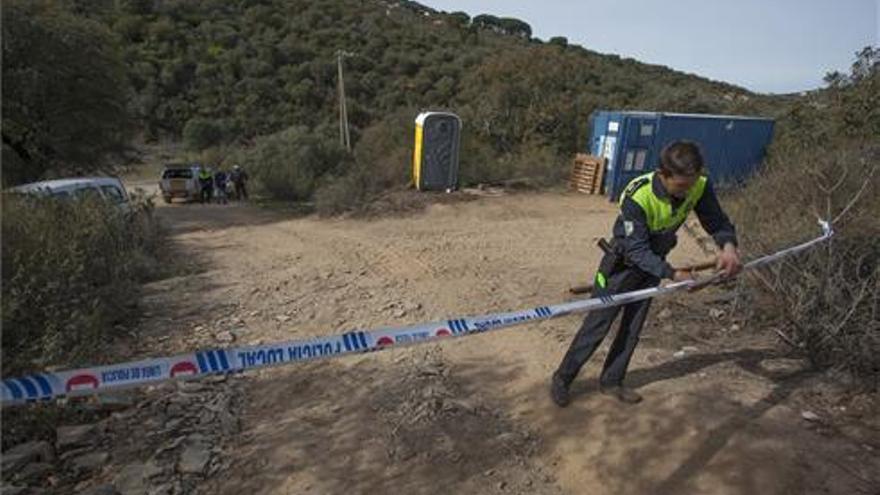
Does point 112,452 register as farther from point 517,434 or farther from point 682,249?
point 682,249

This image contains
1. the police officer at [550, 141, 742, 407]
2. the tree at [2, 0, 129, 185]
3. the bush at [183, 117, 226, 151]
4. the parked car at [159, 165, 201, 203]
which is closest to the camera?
the police officer at [550, 141, 742, 407]

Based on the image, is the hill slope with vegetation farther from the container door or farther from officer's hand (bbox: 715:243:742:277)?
officer's hand (bbox: 715:243:742:277)

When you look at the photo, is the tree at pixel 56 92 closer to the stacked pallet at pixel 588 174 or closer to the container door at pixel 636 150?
the stacked pallet at pixel 588 174

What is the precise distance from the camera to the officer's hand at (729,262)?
396 centimetres

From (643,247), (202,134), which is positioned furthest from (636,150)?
(202,134)

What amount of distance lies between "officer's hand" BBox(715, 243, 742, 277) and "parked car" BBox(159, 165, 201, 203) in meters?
24.9

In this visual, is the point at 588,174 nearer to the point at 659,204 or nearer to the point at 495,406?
the point at 495,406

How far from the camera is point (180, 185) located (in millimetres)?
26562

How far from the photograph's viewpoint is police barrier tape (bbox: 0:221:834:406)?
2516mm

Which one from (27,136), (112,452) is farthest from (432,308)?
(27,136)

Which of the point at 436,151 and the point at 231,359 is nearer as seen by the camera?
the point at 231,359

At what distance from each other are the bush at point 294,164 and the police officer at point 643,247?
65.7 feet

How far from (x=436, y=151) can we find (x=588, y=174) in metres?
3.52

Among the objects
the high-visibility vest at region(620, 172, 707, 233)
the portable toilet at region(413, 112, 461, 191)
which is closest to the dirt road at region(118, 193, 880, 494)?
the high-visibility vest at region(620, 172, 707, 233)
